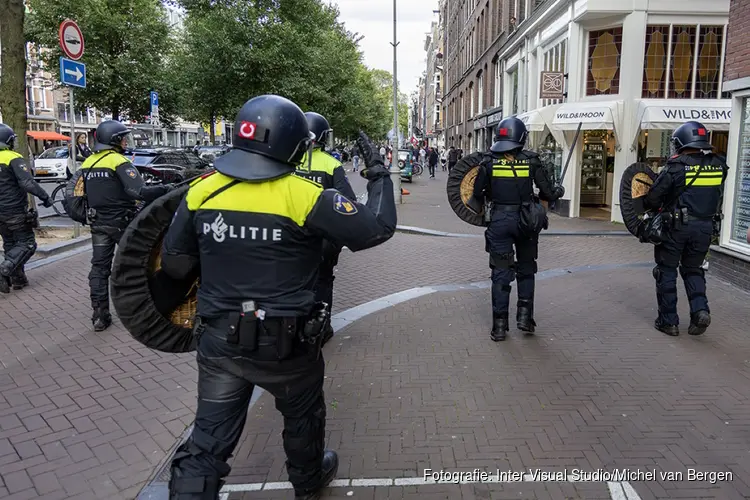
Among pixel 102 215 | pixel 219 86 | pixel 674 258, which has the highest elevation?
pixel 219 86

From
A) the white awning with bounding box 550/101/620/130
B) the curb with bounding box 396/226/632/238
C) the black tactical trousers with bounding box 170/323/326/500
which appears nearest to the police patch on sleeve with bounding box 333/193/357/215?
the black tactical trousers with bounding box 170/323/326/500

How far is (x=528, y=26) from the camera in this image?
19.8 m

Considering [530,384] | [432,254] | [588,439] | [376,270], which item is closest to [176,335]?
[588,439]

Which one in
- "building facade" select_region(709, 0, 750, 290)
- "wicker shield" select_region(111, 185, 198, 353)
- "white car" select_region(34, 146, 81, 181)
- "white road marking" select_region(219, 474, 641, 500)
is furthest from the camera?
"white car" select_region(34, 146, 81, 181)

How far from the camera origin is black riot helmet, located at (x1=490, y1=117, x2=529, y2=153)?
5.39 m

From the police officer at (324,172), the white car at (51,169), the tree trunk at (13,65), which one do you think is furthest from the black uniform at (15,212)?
the white car at (51,169)

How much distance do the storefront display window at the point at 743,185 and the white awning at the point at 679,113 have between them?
17.6ft

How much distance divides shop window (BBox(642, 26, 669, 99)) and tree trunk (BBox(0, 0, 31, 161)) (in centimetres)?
1274

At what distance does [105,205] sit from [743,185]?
7.94 metres

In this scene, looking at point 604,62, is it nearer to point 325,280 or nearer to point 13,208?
point 325,280

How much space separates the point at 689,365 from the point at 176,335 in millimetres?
4223

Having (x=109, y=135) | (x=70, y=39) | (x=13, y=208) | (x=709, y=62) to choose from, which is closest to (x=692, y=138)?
(x=109, y=135)

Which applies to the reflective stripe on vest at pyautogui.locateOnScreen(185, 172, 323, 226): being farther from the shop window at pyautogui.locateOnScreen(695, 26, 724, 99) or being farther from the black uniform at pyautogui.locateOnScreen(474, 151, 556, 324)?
the shop window at pyautogui.locateOnScreen(695, 26, 724, 99)

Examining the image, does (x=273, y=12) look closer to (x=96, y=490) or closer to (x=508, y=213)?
(x=508, y=213)
